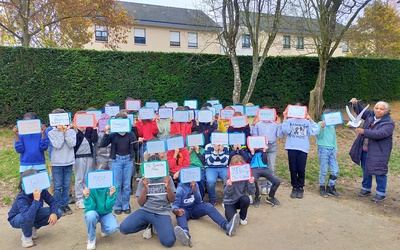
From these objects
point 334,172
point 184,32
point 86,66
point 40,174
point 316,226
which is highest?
point 184,32

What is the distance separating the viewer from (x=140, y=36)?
2744cm

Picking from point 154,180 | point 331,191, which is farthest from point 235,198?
point 331,191

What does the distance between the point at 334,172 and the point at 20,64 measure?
986cm

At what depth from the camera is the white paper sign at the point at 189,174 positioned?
4.75 m

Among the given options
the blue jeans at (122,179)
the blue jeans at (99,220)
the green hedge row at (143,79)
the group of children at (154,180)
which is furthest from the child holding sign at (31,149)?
the green hedge row at (143,79)

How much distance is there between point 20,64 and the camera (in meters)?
10.2

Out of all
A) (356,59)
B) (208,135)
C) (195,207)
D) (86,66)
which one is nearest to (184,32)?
(356,59)

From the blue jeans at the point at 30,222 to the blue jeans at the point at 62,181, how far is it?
0.94m

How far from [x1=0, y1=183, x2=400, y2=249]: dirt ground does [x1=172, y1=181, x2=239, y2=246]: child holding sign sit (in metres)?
0.14

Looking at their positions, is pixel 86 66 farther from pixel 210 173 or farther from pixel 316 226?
pixel 316 226

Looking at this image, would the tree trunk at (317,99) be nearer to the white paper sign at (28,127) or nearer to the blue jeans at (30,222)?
the white paper sign at (28,127)

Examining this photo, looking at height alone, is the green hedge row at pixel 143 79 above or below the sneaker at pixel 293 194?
above

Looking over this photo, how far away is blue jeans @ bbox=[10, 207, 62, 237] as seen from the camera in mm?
4084

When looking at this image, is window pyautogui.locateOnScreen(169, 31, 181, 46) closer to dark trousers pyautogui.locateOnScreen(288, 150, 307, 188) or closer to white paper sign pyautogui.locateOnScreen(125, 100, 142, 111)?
white paper sign pyautogui.locateOnScreen(125, 100, 142, 111)
